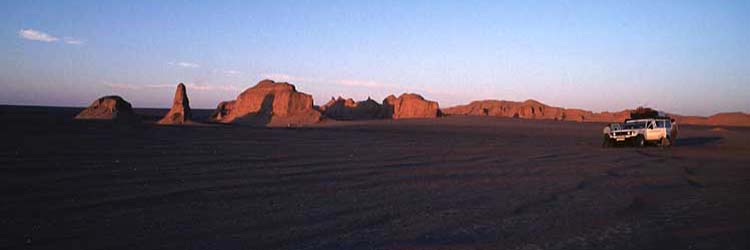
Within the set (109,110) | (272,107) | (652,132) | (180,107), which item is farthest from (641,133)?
(272,107)

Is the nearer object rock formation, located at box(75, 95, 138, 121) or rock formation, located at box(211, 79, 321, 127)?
rock formation, located at box(75, 95, 138, 121)

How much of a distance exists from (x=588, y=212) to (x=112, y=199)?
718 centimetres

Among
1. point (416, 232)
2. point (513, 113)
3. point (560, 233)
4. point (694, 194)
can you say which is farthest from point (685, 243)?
point (513, 113)

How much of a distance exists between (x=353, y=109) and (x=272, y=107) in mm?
20260

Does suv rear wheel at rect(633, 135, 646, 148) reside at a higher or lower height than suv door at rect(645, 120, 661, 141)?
lower

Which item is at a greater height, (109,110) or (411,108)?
(411,108)

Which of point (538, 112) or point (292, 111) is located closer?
point (292, 111)

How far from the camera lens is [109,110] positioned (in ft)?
167

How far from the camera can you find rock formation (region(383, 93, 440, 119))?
277ft

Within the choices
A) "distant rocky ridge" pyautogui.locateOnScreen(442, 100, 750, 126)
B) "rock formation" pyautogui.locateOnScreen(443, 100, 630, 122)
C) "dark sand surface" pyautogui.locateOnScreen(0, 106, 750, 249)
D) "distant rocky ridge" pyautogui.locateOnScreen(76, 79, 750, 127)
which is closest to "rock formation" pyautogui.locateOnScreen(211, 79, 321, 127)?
"distant rocky ridge" pyautogui.locateOnScreen(76, 79, 750, 127)

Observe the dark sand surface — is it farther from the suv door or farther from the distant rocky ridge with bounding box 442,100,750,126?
the distant rocky ridge with bounding box 442,100,750,126

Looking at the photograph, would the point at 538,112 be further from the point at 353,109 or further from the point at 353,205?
the point at 353,205

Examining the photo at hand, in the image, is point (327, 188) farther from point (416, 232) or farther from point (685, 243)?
point (685, 243)

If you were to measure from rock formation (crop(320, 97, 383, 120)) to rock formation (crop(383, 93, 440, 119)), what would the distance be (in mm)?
1727
